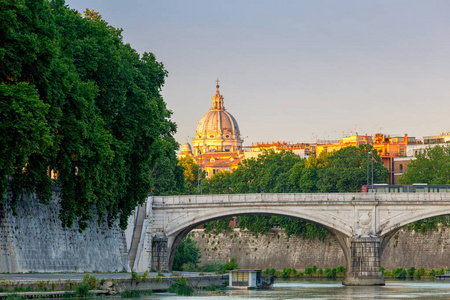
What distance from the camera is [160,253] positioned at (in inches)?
2576

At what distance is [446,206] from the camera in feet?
212

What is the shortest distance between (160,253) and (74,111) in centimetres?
2417

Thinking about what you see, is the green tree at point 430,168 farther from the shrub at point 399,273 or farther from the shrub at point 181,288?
the shrub at point 181,288

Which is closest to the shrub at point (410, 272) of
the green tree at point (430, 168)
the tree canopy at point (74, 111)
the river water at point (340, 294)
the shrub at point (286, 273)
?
the shrub at point (286, 273)

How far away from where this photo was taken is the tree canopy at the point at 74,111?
37281mm

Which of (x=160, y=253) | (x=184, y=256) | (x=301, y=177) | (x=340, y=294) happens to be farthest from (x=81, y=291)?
(x=301, y=177)

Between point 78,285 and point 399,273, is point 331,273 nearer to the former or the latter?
point 399,273

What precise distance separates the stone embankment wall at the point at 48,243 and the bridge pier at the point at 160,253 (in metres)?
8.79

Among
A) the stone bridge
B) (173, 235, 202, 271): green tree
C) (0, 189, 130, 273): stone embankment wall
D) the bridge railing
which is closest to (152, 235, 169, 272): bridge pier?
the stone bridge

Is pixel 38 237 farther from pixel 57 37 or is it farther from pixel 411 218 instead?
pixel 411 218

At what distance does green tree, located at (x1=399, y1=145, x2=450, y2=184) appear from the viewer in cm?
9512

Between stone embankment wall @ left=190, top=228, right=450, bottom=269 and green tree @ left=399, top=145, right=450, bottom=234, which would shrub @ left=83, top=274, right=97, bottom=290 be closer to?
stone embankment wall @ left=190, top=228, right=450, bottom=269

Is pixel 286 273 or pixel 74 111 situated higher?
pixel 74 111

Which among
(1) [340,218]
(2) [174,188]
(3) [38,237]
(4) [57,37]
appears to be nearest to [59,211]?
(3) [38,237]
